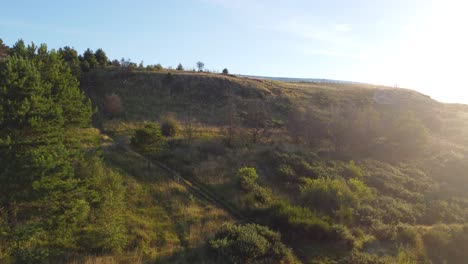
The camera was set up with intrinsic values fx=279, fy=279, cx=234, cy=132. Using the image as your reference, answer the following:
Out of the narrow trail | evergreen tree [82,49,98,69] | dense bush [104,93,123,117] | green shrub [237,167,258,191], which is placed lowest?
the narrow trail

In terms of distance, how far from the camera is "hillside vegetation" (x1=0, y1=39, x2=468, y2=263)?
1037cm

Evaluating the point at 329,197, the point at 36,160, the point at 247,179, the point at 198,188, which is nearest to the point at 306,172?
the point at 329,197

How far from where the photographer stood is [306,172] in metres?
22.1

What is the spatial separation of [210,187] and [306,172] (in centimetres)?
814

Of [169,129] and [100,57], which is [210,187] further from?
[100,57]

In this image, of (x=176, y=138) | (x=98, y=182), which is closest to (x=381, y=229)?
(x=98, y=182)

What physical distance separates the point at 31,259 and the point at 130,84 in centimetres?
3952

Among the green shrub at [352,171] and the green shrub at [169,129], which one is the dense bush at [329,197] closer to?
the green shrub at [352,171]

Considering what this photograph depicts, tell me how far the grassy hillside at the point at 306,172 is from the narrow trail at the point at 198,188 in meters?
0.37

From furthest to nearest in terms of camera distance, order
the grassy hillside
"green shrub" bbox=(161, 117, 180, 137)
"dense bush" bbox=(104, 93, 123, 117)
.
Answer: "dense bush" bbox=(104, 93, 123, 117) < "green shrub" bbox=(161, 117, 180, 137) < the grassy hillside

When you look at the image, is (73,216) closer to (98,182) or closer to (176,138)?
(98,182)

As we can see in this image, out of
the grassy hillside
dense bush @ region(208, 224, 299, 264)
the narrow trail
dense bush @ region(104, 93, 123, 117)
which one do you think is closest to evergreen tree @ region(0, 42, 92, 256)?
the grassy hillside

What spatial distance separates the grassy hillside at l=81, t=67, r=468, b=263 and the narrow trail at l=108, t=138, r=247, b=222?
1.20 feet

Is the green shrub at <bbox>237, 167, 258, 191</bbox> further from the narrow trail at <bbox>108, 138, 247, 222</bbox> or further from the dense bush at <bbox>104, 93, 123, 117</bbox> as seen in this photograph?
the dense bush at <bbox>104, 93, 123, 117</bbox>
